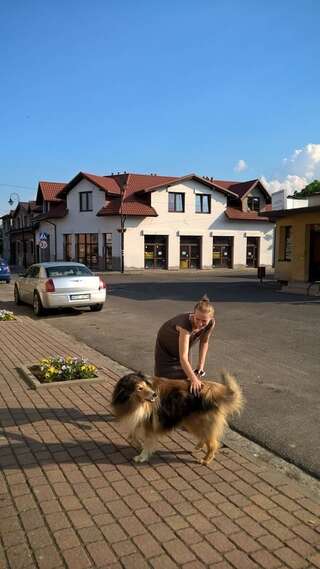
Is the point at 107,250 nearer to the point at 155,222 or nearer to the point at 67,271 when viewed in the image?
the point at 155,222

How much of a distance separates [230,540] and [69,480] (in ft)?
4.45

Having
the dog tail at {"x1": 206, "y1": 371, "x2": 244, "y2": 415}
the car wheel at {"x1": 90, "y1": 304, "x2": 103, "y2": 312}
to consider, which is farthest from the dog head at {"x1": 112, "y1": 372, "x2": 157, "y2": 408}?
the car wheel at {"x1": 90, "y1": 304, "x2": 103, "y2": 312}

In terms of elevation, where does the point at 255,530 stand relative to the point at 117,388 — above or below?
below

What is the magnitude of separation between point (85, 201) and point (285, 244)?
23.2 meters

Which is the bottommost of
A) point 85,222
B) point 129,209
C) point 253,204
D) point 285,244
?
point 285,244

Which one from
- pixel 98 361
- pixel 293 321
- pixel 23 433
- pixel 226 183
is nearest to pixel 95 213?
pixel 226 183

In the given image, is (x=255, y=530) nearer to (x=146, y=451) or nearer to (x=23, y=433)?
(x=146, y=451)

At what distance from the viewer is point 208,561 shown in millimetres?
2805

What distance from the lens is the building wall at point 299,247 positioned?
21.6 metres

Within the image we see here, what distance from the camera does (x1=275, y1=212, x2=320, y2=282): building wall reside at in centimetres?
2159

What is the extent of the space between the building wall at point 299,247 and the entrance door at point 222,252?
808 inches

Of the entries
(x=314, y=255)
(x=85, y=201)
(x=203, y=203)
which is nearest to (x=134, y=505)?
(x=314, y=255)

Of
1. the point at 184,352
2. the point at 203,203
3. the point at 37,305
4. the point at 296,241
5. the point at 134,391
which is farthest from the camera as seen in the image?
the point at 203,203

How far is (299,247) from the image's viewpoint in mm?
22062
